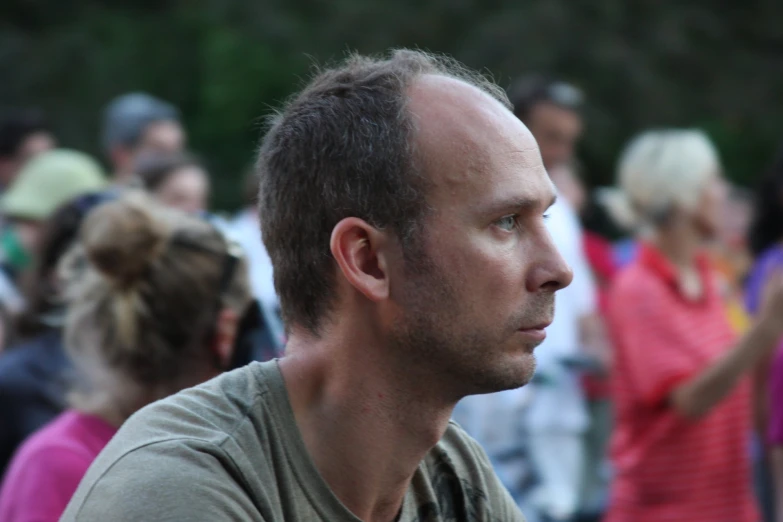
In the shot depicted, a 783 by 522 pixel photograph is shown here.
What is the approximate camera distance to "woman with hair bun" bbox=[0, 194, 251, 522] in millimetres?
2799

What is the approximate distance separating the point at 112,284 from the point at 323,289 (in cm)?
100

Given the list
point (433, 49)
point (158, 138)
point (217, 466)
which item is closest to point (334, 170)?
point (217, 466)

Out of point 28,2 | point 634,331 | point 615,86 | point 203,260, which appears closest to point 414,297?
point 203,260

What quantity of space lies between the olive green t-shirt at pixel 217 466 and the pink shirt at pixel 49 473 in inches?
32.7

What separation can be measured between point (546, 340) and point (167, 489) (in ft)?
10.8

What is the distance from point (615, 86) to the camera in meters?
12.0

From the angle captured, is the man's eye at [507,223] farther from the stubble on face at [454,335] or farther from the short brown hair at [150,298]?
the short brown hair at [150,298]

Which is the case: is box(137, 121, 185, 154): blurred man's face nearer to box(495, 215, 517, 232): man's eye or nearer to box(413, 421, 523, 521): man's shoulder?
box(413, 421, 523, 521): man's shoulder

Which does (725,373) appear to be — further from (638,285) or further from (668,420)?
(638,285)

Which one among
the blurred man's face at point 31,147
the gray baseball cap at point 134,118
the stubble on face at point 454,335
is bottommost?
the stubble on face at point 454,335

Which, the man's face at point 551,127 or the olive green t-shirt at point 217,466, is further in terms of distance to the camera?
the man's face at point 551,127

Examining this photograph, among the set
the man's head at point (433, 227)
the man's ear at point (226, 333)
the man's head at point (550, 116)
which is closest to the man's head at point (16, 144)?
the man's head at point (550, 116)

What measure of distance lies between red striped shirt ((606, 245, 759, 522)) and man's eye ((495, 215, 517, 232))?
2576 millimetres

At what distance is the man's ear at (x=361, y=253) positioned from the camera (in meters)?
1.93
